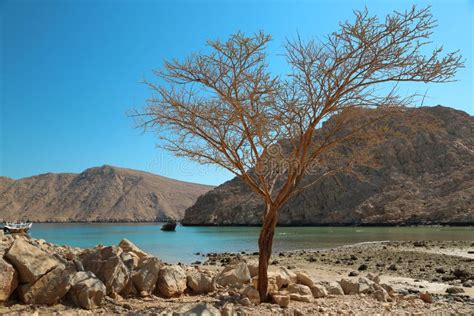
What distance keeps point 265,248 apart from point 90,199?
597ft

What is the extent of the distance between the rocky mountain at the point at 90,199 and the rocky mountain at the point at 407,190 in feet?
278

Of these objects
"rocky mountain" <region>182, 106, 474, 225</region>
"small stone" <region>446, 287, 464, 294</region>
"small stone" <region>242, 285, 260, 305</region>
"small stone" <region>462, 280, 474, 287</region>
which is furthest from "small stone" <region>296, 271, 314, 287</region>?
"rocky mountain" <region>182, 106, 474, 225</region>

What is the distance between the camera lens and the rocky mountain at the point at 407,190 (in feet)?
221

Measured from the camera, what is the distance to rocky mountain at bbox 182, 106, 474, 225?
2650 inches

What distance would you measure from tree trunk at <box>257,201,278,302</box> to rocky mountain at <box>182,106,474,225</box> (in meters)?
57.3

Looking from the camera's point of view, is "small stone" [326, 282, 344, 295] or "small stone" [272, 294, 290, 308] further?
"small stone" [326, 282, 344, 295]

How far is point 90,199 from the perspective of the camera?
17850 cm

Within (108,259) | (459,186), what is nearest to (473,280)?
(108,259)

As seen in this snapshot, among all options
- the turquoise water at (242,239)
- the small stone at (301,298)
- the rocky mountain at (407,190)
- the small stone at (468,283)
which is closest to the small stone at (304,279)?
the small stone at (301,298)

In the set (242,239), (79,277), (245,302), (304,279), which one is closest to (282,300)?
(245,302)

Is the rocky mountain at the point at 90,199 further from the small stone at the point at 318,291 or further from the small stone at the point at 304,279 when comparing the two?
the small stone at the point at 318,291

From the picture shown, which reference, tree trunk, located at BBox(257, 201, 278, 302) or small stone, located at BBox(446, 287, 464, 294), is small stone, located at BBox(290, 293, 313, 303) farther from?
small stone, located at BBox(446, 287, 464, 294)

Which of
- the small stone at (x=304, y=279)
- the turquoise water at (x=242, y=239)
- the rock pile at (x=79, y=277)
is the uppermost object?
the rock pile at (x=79, y=277)

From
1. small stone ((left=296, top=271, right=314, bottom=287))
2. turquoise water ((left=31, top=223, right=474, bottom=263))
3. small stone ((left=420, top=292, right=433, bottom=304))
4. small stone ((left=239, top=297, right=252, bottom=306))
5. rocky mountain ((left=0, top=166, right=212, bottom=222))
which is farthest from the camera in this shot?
rocky mountain ((left=0, top=166, right=212, bottom=222))
